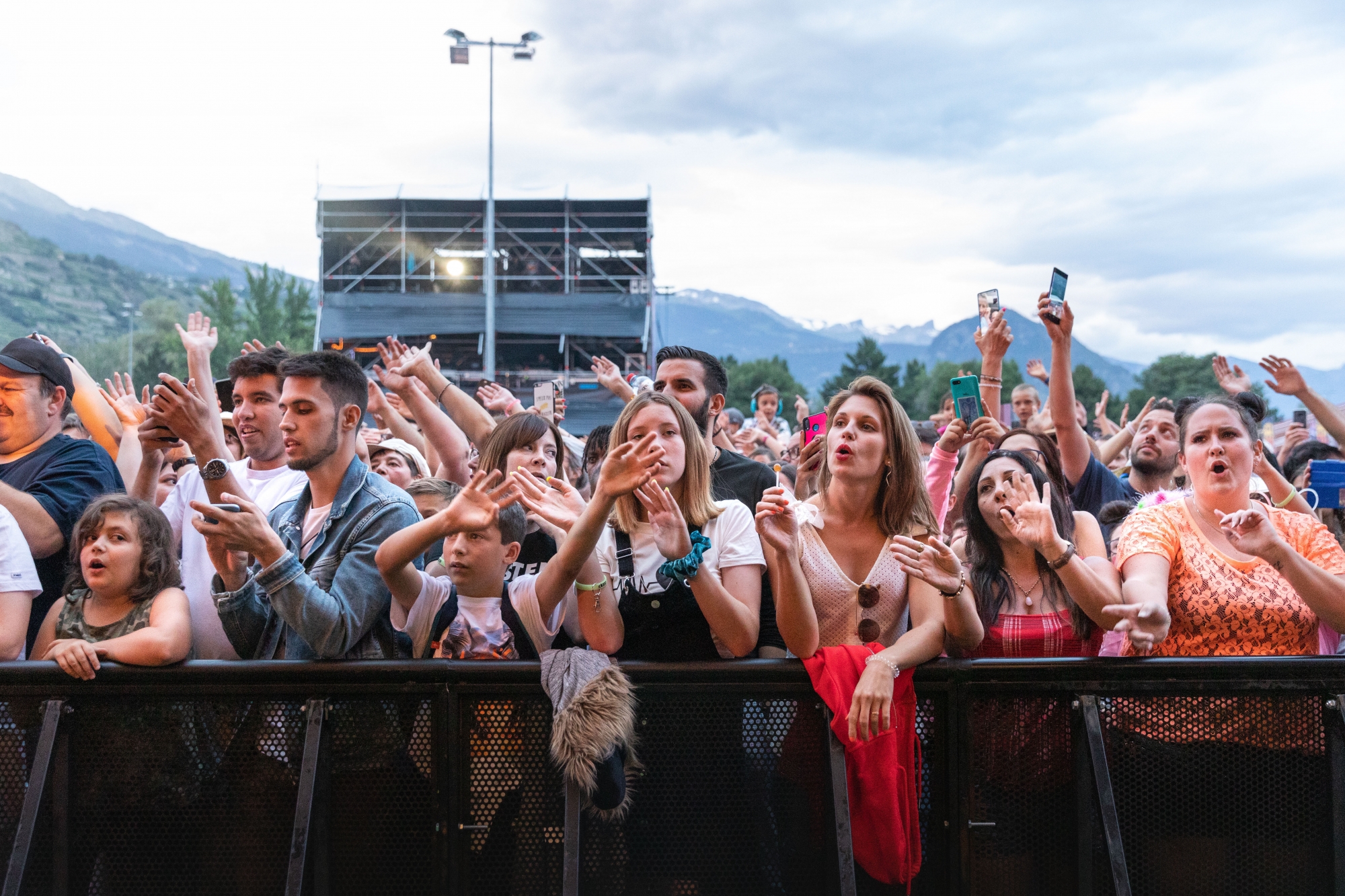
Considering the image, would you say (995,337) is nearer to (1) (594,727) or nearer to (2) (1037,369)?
(1) (594,727)

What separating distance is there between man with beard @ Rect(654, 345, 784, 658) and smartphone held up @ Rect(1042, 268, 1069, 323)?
4.55ft

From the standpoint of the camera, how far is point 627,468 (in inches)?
110

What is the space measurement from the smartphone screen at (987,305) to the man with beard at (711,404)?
1.26 meters

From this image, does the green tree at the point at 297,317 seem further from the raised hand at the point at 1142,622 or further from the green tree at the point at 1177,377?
the raised hand at the point at 1142,622

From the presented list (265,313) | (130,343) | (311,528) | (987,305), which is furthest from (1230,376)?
(265,313)

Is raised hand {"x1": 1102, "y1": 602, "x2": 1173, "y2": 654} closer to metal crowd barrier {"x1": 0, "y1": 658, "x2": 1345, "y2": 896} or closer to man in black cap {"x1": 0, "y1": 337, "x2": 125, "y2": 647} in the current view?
metal crowd barrier {"x1": 0, "y1": 658, "x2": 1345, "y2": 896}

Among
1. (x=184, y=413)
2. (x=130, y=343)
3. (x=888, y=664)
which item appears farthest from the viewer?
(x=130, y=343)

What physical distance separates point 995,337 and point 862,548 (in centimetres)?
187

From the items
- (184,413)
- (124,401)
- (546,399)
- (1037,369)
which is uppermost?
(1037,369)

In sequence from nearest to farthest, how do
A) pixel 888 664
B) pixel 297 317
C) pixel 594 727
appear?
pixel 594 727, pixel 888 664, pixel 297 317

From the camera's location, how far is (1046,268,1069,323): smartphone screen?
428 cm

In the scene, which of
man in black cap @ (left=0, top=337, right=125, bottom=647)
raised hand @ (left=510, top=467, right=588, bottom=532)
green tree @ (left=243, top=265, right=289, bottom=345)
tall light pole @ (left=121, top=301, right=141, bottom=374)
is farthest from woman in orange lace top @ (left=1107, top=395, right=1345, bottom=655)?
green tree @ (left=243, top=265, right=289, bottom=345)

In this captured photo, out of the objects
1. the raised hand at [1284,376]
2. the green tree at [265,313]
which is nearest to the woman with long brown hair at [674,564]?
the raised hand at [1284,376]

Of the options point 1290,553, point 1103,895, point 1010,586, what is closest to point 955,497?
point 1010,586
